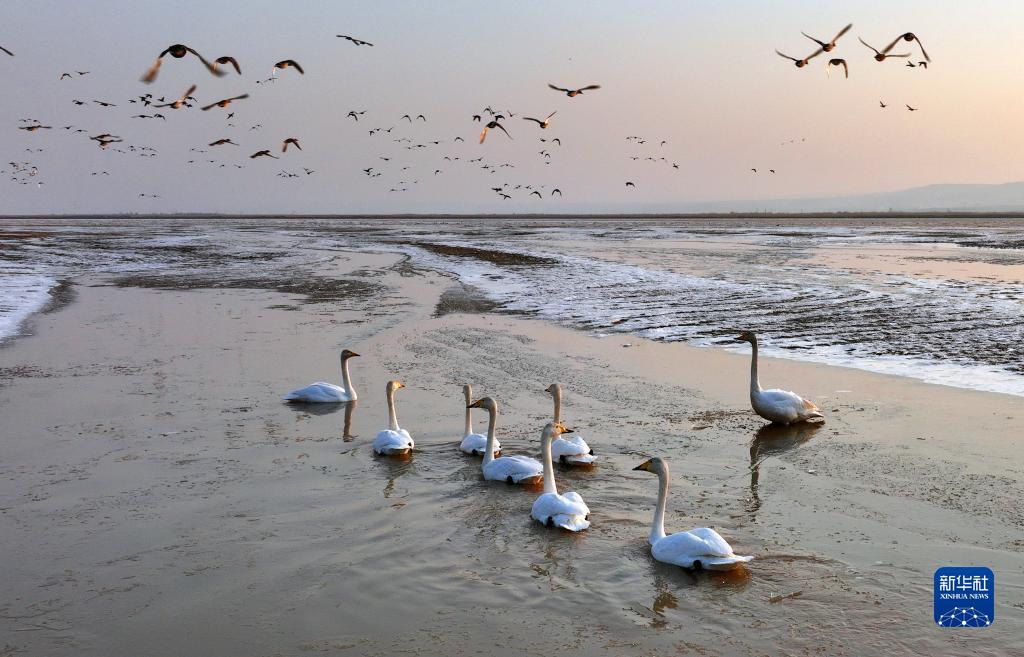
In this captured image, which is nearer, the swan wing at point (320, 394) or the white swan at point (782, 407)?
the white swan at point (782, 407)

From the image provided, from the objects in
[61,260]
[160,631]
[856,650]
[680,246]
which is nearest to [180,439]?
[160,631]

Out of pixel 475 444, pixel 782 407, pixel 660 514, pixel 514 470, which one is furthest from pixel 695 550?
pixel 782 407

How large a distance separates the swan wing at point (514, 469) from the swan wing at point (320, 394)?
→ 12.8ft

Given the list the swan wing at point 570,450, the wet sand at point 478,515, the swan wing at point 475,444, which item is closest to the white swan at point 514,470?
the wet sand at point 478,515

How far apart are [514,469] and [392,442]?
4.91ft

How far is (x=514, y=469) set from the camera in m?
8.64

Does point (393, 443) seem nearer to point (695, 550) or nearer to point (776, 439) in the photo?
point (695, 550)

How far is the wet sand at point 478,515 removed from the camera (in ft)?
18.9

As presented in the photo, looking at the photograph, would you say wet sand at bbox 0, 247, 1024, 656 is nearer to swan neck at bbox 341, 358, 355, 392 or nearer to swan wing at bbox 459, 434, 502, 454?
swan wing at bbox 459, 434, 502, 454

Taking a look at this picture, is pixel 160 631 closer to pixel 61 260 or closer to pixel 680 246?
pixel 61 260

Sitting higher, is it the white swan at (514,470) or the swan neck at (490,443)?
the swan neck at (490,443)

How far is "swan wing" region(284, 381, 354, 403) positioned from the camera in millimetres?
11969

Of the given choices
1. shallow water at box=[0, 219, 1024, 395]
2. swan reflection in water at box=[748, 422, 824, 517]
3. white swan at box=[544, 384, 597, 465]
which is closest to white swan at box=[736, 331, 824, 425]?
swan reflection in water at box=[748, 422, 824, 517]

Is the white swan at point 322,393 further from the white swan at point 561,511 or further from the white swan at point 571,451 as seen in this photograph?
the white swan at point 561,511
